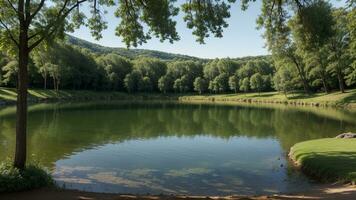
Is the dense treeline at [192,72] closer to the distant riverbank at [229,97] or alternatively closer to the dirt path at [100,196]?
the distant riverbank at [229,97]

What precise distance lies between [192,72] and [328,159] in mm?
138796

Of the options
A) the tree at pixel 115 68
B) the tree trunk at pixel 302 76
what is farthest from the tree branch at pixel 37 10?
the tree at pixel 115 68

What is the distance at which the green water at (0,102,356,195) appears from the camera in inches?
758

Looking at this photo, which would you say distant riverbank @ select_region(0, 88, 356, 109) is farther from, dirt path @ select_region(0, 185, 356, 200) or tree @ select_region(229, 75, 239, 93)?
dirt path @ select_region(0, 185, 356, 200)

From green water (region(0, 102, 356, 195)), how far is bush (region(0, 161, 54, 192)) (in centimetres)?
165

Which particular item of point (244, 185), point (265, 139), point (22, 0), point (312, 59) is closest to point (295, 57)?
point (312, 59)

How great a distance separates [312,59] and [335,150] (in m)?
59.8

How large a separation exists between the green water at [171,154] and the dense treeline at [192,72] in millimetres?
25364

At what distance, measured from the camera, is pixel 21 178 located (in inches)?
583

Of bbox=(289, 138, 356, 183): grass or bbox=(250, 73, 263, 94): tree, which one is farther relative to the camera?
bbox=(250, 73, 263, 94): tree

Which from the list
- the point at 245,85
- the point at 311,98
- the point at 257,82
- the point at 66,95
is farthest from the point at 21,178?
the point at 245,85

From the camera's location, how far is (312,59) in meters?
79.6

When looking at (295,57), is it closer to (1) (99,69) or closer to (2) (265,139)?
→ (2) (265,139)

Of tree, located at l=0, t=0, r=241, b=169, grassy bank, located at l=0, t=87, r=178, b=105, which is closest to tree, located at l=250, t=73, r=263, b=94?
grassy bank, located at l=0, t=87, r=178, b=105
